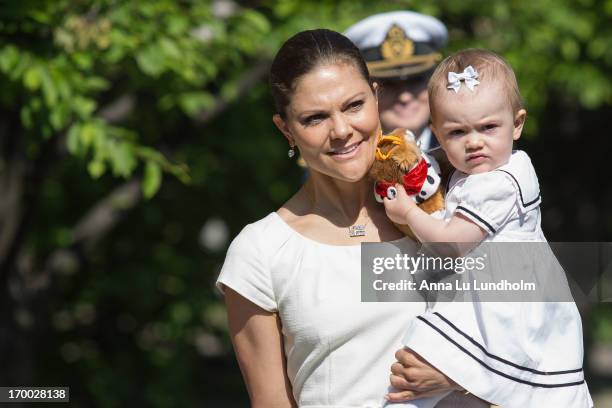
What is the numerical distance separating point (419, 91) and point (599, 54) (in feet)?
13.0

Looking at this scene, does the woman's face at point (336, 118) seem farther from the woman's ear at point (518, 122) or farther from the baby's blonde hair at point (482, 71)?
the woman's ear at point (518, 122)

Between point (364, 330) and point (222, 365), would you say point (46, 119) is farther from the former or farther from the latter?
point (222, 365)

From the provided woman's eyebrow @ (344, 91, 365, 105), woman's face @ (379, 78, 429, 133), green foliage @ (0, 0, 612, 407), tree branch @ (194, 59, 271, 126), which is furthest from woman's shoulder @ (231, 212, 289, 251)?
tree branch @ (194, 59, 271, 126)

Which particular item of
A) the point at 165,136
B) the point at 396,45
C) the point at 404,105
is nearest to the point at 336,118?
the point at 404,105

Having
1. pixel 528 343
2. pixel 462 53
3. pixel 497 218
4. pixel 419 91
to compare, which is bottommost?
pixel 528 343

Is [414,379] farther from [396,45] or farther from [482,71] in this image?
[396,45]

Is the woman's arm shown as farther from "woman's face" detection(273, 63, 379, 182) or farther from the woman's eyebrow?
the woman's eyebrow

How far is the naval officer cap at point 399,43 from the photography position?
4359 mm

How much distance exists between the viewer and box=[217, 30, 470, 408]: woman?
2693 millimetres

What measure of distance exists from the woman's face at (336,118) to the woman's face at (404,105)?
130 centimetres

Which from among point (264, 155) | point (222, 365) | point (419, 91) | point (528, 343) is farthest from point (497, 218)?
point (222, 365)

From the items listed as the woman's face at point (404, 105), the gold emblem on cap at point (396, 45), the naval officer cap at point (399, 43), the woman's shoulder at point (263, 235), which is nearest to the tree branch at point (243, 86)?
the naval officer cap at point (399, 43)

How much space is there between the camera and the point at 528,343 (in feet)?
8.55

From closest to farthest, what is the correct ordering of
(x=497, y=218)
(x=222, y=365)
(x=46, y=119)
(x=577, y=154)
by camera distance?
(x=497, y=218)
(x=46, y=119)
(x=222, y=365)
(x=577, y=154)
